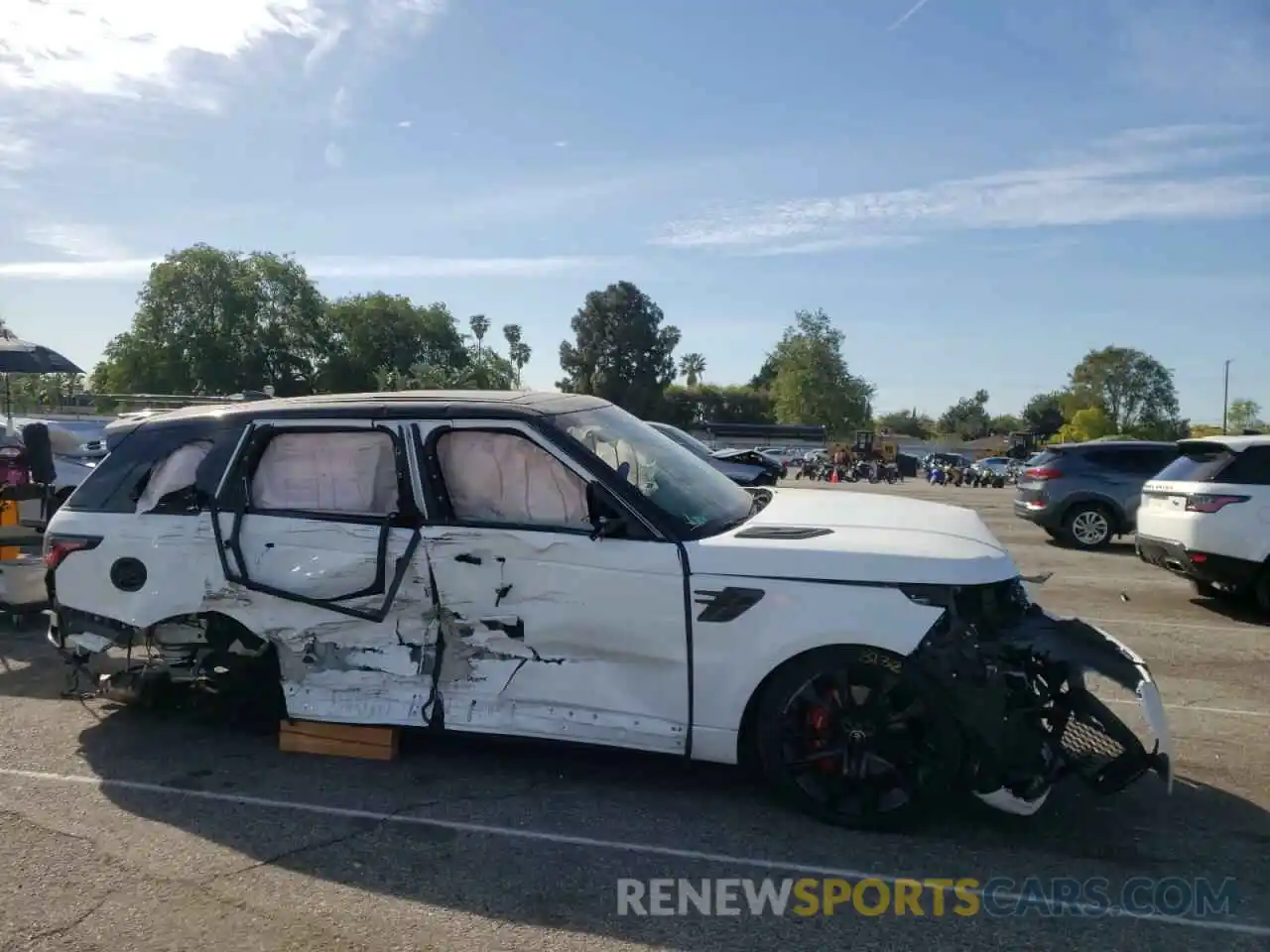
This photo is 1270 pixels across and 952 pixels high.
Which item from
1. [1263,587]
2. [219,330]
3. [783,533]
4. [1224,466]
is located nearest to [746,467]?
[1224,466]

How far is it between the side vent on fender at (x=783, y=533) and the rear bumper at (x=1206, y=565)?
581 cm

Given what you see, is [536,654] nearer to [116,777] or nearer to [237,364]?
[116,777]

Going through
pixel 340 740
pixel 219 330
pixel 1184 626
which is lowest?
pixel 1184 626

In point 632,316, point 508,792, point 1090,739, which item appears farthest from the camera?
point 632,316

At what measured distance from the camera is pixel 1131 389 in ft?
347

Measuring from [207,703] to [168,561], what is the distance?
982 millimetres

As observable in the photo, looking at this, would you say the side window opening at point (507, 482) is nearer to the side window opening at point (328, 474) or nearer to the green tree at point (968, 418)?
the side window opening at point (328, 474)

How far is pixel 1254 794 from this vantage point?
4703 mm

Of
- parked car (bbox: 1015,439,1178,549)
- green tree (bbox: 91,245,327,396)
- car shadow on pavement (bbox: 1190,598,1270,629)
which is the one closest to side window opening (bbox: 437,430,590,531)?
car shadow on pavement (bbox: 1190,598,1270,629)

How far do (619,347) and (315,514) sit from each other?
89.3 m

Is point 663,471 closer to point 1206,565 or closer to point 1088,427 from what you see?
point 1206,565

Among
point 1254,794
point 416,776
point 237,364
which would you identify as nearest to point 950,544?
point 1254,794

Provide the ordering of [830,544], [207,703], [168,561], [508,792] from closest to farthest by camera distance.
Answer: [830,544]
[508,792]
[168,561]
[207,703]

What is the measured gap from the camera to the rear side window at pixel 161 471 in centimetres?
533
